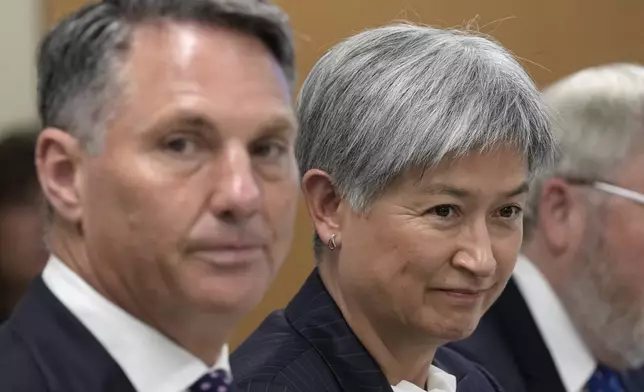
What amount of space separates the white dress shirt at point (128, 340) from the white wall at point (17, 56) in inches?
54.9

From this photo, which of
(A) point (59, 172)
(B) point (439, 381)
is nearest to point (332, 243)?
(B) point (439, 381)

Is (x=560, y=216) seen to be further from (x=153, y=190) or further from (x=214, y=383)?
(x=153, y=190)

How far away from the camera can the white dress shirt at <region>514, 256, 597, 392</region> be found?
1762 millimetres

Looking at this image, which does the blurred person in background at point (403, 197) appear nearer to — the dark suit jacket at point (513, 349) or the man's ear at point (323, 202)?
the man's ear at point (323, 202)

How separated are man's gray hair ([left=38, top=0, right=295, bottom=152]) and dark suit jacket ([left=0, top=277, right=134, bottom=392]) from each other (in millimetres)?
192

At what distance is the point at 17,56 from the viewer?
2.33 meters

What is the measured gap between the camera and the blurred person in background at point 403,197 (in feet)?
4.22

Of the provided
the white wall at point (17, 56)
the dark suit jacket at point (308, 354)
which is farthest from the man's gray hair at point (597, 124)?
the white wall at point (17, 56)

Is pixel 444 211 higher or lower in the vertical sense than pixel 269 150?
lower

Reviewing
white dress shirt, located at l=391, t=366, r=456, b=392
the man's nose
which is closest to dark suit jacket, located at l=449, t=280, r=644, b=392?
white dress shirt, located at l=391, t=366, r=456, b=392

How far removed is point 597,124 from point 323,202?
65cm

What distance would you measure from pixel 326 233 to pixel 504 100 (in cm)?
32

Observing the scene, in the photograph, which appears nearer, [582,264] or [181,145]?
[181,145]

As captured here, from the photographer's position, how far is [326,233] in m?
1.37
